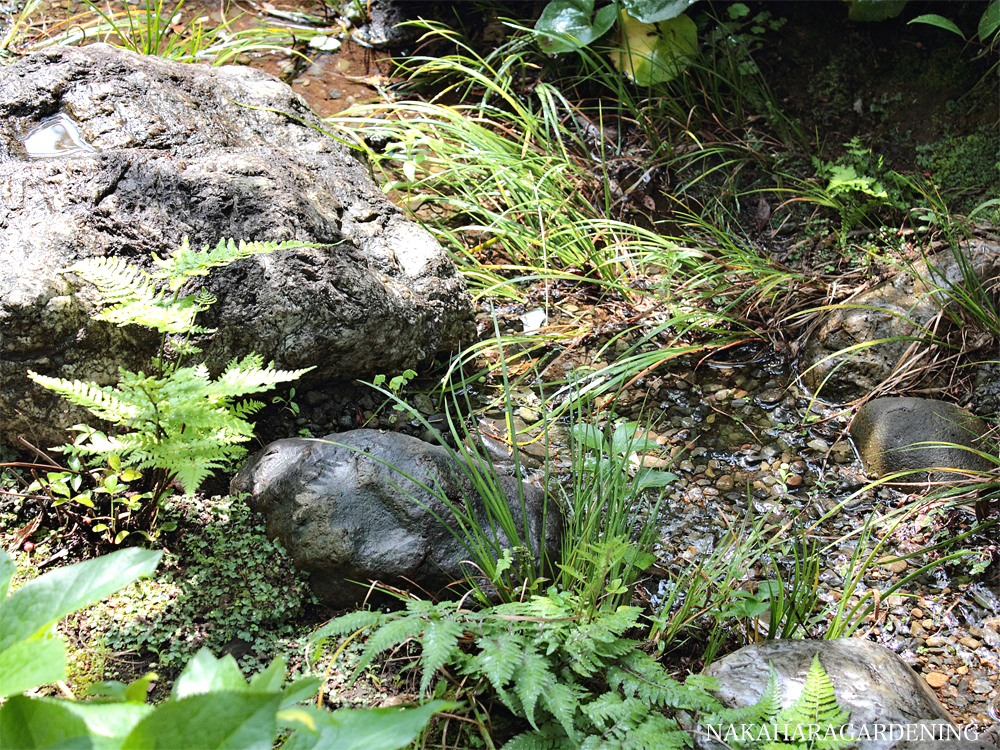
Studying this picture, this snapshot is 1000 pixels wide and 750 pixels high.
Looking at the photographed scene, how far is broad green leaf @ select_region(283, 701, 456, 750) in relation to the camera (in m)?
1.11

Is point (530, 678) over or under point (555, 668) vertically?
over

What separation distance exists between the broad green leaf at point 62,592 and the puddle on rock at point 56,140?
1.96 meters

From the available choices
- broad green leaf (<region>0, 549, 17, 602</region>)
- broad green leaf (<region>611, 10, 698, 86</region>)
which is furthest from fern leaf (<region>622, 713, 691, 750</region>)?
broad green leaf (<region>611, 10, 698, 86</region>)

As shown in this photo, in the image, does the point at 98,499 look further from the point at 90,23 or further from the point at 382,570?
the point at 90,23

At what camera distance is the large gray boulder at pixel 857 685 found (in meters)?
1.81

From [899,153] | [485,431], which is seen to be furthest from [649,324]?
[899,153]

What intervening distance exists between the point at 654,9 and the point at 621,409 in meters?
2.49

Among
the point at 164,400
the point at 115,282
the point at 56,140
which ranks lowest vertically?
the point at 164,400

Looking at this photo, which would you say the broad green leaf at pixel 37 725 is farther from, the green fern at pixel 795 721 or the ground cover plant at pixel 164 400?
the green fern at pixel 795 721

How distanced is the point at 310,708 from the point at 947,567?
7.68 feet

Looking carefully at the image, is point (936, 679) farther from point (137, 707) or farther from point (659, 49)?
point (659, 49)

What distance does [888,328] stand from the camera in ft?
10.6

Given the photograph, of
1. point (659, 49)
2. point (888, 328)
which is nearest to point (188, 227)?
point (888, 328)

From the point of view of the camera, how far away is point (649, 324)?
3547 mm
